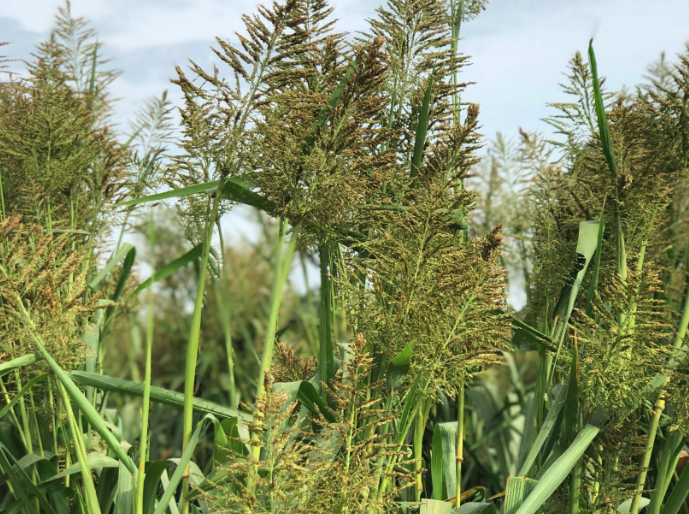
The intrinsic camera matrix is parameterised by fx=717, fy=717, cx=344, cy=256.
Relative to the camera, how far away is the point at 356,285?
1597mm

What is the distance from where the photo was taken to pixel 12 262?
1.33 m

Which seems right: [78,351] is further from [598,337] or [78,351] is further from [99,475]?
[598,337]

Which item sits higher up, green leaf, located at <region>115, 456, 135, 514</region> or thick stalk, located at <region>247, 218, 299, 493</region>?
thick stalk, located at <region>247, 218, 299, 493</region>

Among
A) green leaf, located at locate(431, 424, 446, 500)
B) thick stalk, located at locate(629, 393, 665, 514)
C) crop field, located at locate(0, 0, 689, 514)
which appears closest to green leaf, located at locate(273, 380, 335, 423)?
crop field, located at locate(0, 0, 689, 514)

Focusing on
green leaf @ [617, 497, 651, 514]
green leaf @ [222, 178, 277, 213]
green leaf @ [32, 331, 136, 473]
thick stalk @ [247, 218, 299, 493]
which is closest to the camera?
thick stalk @ [247, 218, 299, 493]

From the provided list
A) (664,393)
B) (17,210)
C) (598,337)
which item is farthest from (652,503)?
(17,210)

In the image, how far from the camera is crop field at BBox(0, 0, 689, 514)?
1.29m

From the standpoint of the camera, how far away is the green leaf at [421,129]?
1.50 metres

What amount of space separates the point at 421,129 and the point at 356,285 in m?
0.37

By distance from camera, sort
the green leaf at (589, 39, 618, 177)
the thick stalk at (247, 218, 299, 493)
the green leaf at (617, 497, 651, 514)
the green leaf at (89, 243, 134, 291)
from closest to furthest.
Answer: the thick stalk at (247, 218, 299, 493)
the green leaf at (589, 39, 618, 177)
the green leaf at (617, 497, 651, 514)
the green leaf at (89, 243, 134, 291)

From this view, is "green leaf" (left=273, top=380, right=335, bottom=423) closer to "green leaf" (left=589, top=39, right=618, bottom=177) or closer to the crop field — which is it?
the crop field

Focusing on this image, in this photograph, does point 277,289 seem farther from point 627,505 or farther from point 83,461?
point 627,505

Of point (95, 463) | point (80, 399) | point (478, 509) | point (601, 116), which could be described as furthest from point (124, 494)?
point (601, 116)

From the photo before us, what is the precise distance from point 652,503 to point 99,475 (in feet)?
4.24
